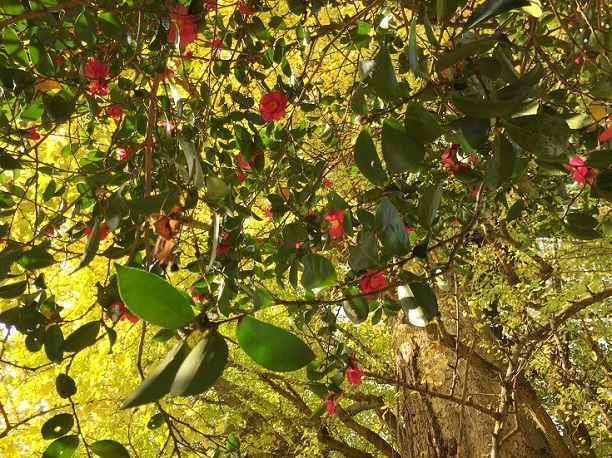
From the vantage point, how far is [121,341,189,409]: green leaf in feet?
1.05

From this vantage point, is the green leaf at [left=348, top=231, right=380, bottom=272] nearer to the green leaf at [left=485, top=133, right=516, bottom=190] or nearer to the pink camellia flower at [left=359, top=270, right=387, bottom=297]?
the green leaf at [left=485, top=133, right=516, bottom=190]

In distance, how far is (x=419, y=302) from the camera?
0.71 metres

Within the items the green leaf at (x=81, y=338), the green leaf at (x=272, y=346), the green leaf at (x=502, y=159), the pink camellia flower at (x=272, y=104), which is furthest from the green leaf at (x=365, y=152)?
the pink camellia flower at (x=272, y=104)

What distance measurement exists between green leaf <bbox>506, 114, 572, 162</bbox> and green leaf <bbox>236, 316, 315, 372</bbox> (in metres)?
0.31

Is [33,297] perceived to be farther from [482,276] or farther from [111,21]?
[482,276]

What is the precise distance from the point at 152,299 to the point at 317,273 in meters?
0.37

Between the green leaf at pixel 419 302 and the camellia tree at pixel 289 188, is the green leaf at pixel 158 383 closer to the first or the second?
the camellia tree at pixel 289 188

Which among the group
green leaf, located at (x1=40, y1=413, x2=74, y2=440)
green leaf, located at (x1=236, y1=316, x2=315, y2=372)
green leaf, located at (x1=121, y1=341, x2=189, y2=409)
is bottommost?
green leaf, located at (x1=121, y1=341, x2=189, y2=409)

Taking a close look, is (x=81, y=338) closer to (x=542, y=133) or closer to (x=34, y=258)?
(x=34, y=258)

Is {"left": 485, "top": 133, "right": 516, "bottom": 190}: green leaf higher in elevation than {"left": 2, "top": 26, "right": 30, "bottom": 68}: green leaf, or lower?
lower

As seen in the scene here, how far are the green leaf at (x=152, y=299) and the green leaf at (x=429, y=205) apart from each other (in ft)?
1.15

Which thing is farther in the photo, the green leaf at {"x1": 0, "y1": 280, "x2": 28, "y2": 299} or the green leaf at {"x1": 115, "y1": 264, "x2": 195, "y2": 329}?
the green leaf at {"x1": 0, "y1": 280, "x2": 28, "y2": 299}

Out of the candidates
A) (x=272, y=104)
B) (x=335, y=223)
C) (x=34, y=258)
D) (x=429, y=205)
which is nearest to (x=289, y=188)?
(x=272, y=104)

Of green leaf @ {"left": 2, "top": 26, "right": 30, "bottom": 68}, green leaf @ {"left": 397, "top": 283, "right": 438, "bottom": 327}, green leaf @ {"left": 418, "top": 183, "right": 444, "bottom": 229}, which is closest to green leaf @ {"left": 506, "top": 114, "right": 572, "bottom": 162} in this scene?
green leaf @ {"left": 418, "top": 183, "right": 444, "bottom": 229}
